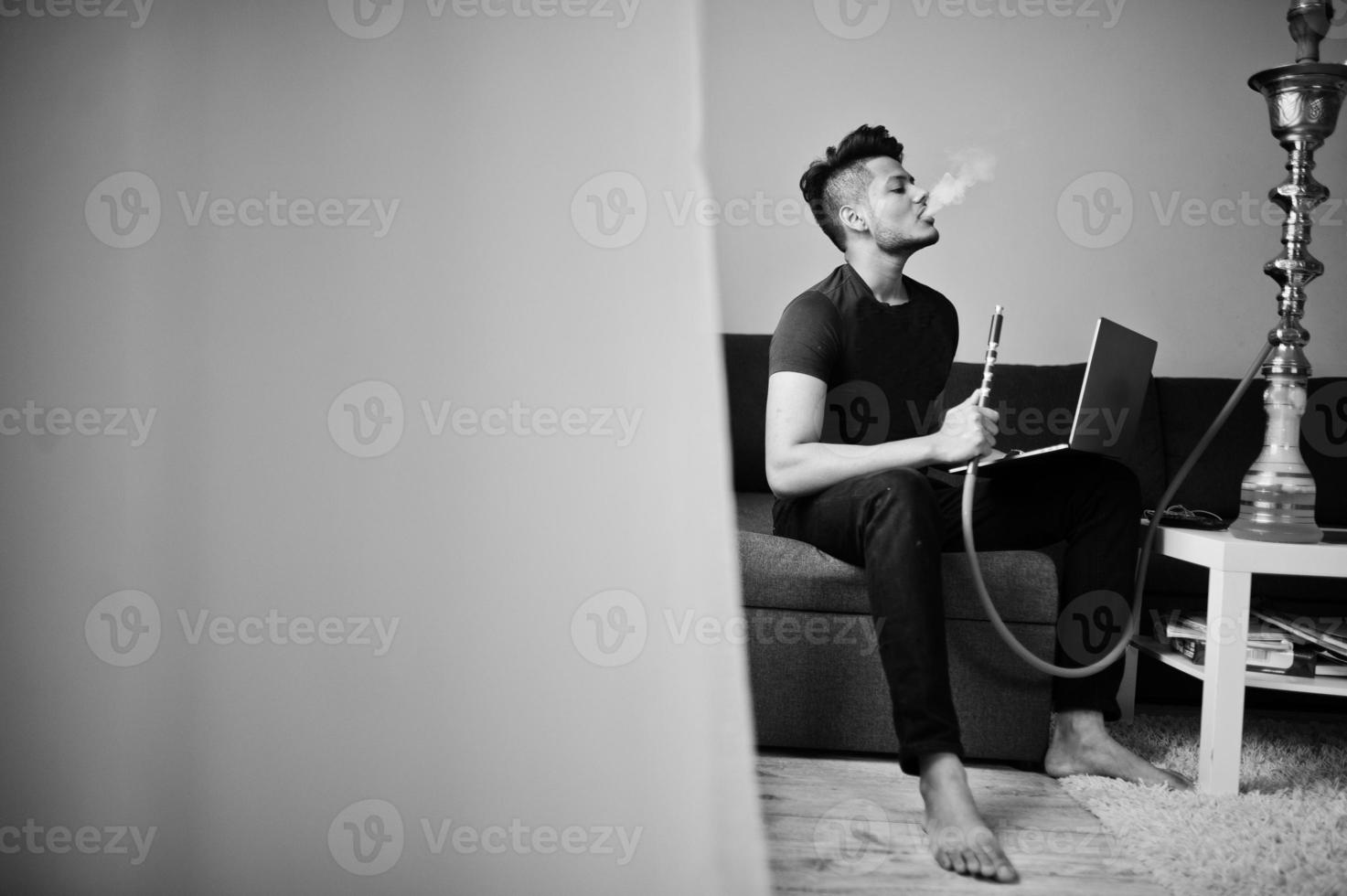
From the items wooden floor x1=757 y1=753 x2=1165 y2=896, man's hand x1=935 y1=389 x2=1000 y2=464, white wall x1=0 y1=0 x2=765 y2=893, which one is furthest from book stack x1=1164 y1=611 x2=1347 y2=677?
white wall x1=0 y1=0 x2=765 y2=893

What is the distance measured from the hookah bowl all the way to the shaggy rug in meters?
0.39

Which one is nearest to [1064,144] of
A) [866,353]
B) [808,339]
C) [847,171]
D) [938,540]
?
[847,171]

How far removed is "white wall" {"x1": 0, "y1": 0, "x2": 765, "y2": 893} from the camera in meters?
0.44

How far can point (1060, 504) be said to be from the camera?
172cm

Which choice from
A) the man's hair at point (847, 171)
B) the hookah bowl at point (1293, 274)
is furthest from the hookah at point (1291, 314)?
the man's hair at point (847, 171)

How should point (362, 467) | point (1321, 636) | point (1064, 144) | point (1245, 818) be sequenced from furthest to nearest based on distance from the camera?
point (1064, 144), point (1321, 636), point (1245, 818), point (362, 467)

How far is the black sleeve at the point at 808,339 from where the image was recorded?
5.38 ft

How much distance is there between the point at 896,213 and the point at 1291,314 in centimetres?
66

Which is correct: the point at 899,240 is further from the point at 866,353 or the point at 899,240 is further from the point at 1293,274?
the point at 1293,274

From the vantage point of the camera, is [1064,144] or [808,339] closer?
[808,339]

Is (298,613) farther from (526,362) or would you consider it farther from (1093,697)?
(1093,697)

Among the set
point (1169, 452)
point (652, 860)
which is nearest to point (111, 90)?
point (652, 860)

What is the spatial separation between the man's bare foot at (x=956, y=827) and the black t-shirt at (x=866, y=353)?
1.99ft

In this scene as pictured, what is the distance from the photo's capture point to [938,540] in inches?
58.1
